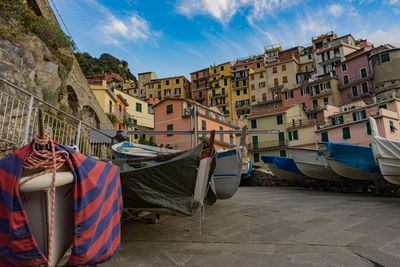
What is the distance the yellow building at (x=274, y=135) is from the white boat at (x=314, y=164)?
832 inches

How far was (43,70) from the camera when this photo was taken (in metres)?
10.3

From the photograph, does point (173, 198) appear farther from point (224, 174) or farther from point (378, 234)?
point (224, 174)

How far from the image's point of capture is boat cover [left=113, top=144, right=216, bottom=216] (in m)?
3.12

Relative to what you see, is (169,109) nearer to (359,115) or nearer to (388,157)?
(359,115)

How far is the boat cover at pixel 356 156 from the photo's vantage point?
8.58m

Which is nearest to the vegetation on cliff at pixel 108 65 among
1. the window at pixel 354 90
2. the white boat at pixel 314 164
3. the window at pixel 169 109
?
the window at pixel 169 109

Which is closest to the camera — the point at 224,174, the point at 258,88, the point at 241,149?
the point at 241,149

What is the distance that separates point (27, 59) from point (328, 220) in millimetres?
10225

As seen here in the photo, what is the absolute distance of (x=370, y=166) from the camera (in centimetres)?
858

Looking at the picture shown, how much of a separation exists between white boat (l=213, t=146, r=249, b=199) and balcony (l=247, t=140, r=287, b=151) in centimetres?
2727

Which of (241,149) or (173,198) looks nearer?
(173,198)

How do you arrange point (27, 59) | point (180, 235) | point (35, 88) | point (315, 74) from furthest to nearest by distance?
1. point (315, 74)
2. point (27, 59)
3. point (35, 88)
4. point (180, 235)

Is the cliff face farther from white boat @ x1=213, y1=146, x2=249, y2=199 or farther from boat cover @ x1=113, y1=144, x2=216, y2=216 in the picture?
white boat @ x1=213, y1=146, x2=249, y2=199

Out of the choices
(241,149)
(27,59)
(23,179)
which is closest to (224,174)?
(241,149)
